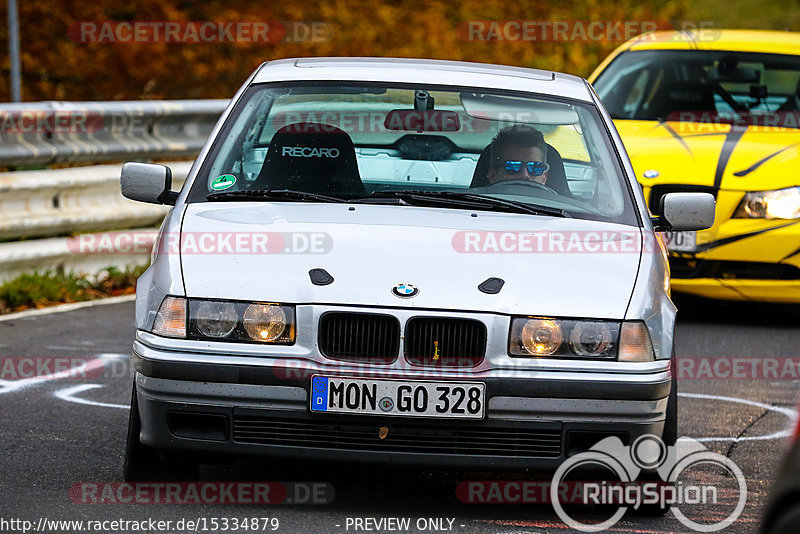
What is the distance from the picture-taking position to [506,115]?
652 centimetres

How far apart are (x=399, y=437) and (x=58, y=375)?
3201 mm

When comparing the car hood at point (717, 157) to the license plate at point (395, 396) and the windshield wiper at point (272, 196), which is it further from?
the license plate at point (395, 396)

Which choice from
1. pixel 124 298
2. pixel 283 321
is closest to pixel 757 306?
pixel 124 298

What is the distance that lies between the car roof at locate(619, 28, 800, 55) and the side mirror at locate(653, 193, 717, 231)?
5269 millimetres

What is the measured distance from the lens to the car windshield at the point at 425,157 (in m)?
5.94

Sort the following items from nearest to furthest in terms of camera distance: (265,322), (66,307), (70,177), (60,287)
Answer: (265,322)
(66,307)
(60,287)
(70,177)

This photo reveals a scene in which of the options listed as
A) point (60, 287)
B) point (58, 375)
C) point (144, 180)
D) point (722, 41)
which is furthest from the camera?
point (722, 41)

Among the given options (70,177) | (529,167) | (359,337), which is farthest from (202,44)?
(359,337)

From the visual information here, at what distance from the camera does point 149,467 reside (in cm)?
538

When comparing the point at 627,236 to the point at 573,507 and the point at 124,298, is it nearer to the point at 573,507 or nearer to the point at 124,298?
the point at 573,507

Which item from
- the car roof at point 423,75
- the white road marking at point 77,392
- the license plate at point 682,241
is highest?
the car roof at point 423,75

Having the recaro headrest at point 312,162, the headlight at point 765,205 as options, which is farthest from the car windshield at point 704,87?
the recaro headrest at point 312,162

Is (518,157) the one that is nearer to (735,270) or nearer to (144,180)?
(144,180)

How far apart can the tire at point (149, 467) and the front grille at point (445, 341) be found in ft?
3.20
